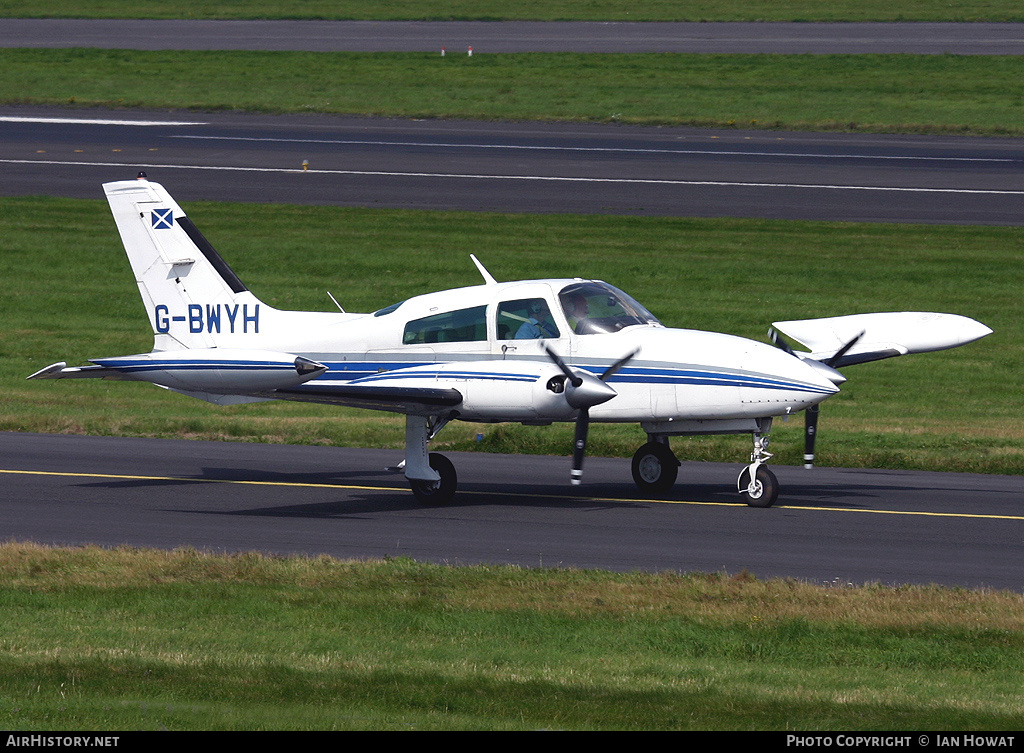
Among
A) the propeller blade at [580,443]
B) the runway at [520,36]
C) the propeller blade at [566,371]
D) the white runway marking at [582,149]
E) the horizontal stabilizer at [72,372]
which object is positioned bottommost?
the propeller blade at [580,443]

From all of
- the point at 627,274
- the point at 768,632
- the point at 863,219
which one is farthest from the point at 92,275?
the point at 768,632

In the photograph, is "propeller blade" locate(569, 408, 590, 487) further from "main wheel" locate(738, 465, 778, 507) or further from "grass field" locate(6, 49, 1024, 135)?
"grass field" locate(6, 49, 1024, 135)

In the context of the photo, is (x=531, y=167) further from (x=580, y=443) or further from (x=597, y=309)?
(x=580, y=443)

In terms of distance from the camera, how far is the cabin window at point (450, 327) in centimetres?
1852

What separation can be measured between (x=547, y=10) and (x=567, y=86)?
68.7ft

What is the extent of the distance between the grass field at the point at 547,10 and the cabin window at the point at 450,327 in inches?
2032

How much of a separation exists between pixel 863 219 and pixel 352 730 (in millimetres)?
28491

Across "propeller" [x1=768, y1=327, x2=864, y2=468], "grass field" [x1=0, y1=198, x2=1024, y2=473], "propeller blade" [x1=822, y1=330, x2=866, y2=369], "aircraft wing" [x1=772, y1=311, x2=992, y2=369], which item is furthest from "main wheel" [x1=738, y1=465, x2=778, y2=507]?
"grass field" [x1=0, y1=198, x2=1024, y2=473]

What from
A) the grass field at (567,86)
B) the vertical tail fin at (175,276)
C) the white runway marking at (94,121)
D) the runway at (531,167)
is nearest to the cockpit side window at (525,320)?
the vertical tail fin at (175,276)

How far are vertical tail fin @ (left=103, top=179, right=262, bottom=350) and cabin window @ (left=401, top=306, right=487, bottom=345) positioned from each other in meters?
2.82

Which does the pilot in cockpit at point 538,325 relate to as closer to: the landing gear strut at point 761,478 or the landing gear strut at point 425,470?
the landing gear strut at point 425,470

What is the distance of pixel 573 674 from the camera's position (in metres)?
10.9
